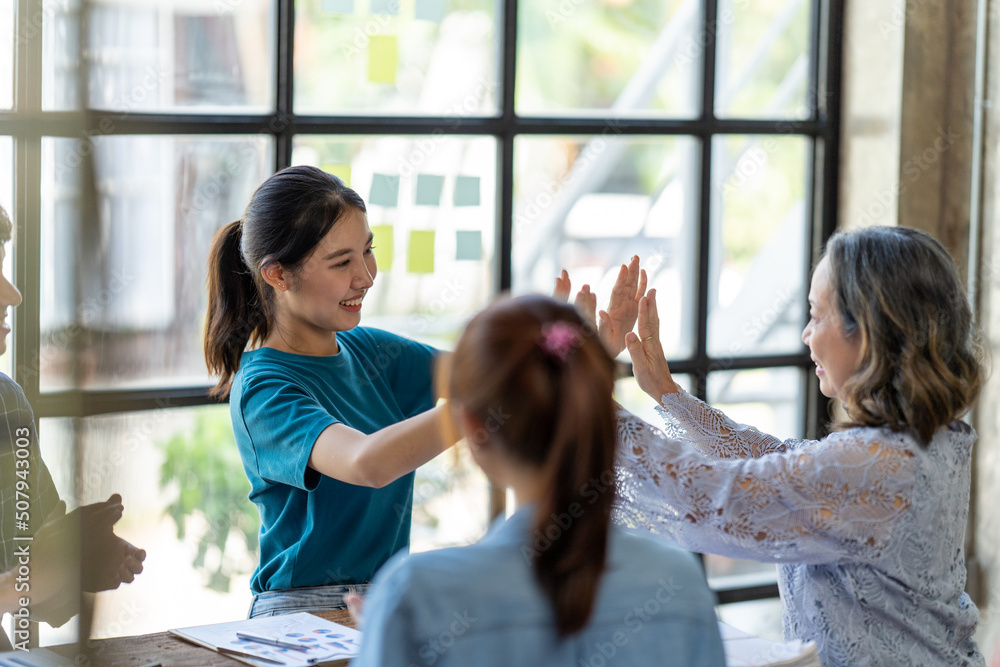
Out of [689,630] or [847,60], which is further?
[847,60]

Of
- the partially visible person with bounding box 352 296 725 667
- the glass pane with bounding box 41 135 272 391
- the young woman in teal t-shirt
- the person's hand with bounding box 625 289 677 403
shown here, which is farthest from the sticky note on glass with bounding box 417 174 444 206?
the partially visible person with bounding box 352 296 725 667

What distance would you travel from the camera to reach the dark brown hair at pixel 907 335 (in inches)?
57.6

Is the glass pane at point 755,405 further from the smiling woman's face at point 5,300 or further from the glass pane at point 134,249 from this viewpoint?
the smiling woman's face at point 5,300

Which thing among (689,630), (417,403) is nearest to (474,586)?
(689,630)

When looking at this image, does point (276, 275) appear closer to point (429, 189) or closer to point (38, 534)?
point (38, 534)

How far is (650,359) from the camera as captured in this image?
1.90 meters

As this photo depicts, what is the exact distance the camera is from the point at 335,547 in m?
1.91

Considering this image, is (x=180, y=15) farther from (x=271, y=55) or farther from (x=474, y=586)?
(x=474, y=586)

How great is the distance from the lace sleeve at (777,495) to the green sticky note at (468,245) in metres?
1.22

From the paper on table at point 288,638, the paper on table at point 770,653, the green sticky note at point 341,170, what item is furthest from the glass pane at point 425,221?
the paper on table at point 770,653

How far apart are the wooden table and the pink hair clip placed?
2.53 ft

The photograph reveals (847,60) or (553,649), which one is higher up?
(847,60)

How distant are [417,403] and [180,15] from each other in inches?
41.1

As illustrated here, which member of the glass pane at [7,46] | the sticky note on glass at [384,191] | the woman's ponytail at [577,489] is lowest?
the woman's ponytail at [577,489]
